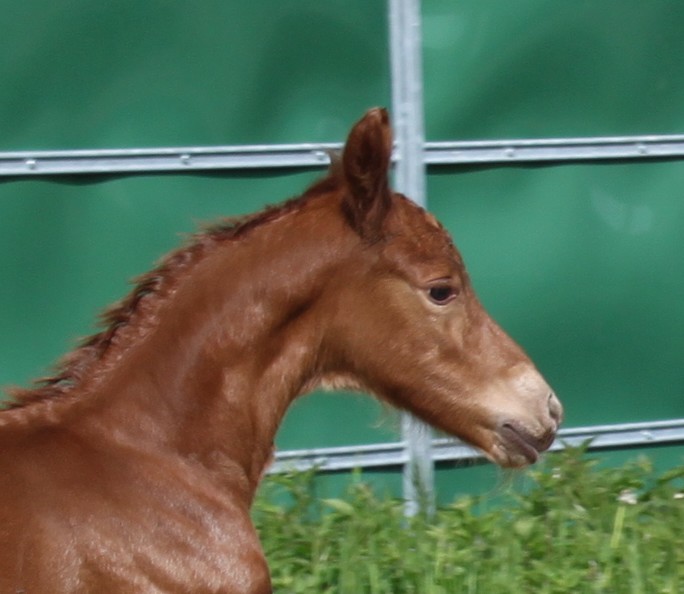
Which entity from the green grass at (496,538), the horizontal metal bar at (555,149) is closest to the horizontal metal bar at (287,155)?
the horizontal metal bar at (555,149)

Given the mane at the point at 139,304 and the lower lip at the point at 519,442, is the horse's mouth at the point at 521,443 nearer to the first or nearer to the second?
the lower lip at the point at 519,442

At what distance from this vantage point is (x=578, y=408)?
6332 mm

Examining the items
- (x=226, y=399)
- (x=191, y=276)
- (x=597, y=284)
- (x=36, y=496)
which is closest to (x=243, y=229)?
(x=191, y=276)

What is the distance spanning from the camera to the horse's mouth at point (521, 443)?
4.15m

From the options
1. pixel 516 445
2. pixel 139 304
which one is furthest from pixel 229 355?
pixel 516 445

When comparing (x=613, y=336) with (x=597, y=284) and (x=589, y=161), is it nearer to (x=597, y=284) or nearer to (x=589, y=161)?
A: (x=597, y=284)

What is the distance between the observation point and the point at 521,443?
4.15m

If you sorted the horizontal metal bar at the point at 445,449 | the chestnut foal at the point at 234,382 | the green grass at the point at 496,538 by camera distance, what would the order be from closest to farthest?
the chestnut foal at the point at 234,382 < the green grass at the point at 496,538 < the horizontal metal bar at the point at 445,449

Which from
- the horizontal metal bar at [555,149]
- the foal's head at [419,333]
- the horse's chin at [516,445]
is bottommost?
the horse's chin at [516,445]

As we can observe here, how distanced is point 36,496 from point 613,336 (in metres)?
3.47

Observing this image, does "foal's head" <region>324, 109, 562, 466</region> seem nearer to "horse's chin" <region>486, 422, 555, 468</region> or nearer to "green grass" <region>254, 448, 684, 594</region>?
"horse's chin" <region>486, 422, 555, 468</region>

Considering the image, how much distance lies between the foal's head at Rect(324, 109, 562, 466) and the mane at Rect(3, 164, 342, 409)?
18 cm

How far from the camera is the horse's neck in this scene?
3799 mm

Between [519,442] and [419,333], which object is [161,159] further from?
[519,442]
